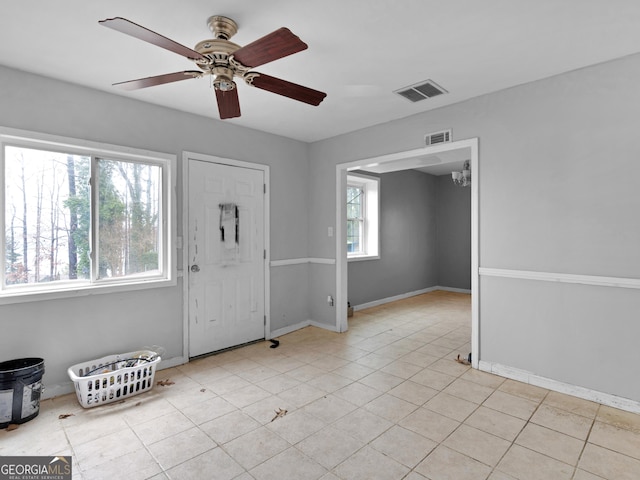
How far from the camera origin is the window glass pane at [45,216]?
2705 millimetres

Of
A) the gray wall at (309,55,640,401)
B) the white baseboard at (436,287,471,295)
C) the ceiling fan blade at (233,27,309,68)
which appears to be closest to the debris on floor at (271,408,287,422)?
the gray wall at (309,55,640,401)

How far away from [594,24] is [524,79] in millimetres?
752

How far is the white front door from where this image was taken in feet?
11.9

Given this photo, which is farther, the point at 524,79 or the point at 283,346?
the point at 283,346

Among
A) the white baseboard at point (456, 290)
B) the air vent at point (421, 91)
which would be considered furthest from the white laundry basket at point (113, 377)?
the white baseboard at point (456, 290)

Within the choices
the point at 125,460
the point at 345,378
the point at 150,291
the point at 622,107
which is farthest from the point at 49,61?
the point at 622,107

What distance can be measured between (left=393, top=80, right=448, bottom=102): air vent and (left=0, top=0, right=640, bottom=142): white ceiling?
3.1 inches

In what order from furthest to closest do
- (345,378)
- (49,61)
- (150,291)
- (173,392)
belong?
(150,291) → (345,378) → (173,392) → (49,61)

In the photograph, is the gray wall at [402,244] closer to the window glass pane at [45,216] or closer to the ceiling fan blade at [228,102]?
the ceiling fan blade at [228,102]

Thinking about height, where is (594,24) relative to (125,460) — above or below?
above

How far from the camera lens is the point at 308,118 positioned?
3834 millimetres

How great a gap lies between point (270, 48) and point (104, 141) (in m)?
2.11

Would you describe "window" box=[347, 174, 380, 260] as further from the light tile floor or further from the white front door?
the light tile floor

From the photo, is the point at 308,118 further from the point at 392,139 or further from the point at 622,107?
the point at 622,107
